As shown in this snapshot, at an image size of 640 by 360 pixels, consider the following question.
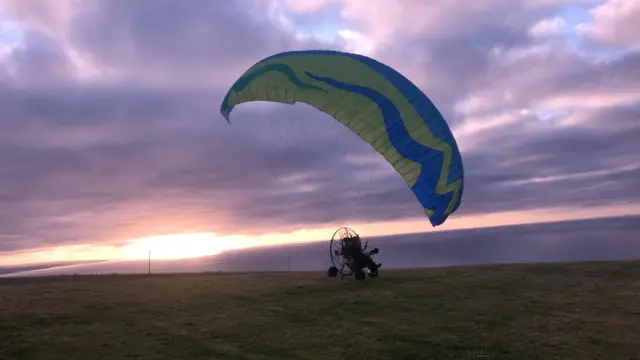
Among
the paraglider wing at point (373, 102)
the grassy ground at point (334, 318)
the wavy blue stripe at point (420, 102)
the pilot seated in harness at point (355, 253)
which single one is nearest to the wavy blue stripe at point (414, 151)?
the paraglider wing at point (373, 102)

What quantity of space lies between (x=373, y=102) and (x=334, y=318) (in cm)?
853

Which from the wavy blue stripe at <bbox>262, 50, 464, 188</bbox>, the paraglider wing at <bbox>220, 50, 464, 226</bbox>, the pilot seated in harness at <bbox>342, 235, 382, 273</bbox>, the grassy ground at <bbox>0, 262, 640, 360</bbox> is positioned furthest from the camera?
the pilot seated in harness at <bbox>342, 235, 382, 273</bbox>

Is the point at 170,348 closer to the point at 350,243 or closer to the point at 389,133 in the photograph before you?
the point at 389,133

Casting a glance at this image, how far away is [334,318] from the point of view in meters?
19.8

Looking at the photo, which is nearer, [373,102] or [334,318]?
[373,102]

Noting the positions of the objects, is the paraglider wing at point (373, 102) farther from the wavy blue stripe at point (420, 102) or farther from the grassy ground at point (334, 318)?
the grassy ground at point (334, 318)

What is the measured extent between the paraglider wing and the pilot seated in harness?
33.2 feet

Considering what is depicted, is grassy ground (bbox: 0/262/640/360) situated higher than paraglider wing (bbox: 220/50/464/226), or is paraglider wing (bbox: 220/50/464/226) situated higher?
paraglider wing (bbox: 220/50/464/226)

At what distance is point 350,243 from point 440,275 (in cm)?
635

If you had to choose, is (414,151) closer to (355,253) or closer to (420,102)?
(420,102)

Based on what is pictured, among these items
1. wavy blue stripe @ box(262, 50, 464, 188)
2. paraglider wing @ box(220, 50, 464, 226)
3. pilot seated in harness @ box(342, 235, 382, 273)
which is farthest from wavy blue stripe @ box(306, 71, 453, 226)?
pilot seated in harness @ box(342, 235, 382, 273)

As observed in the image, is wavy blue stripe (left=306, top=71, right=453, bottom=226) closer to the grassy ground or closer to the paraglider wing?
the paraglider wing

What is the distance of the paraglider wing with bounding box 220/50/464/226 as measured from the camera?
1692cm

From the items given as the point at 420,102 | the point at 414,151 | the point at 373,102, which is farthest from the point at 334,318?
the point at 420,102
